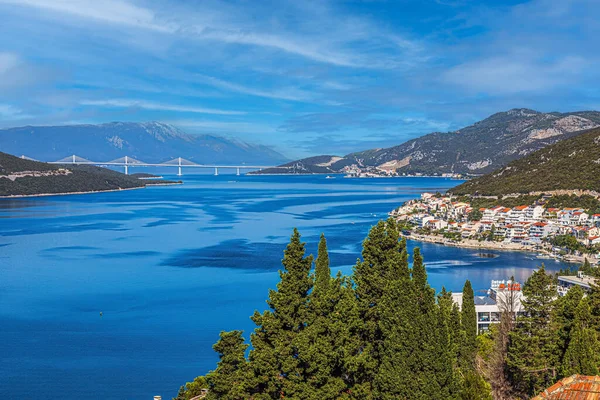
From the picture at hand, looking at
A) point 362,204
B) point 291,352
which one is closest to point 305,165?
point 362,204

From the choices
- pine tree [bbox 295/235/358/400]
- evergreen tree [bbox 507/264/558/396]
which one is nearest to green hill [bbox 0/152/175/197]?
evergreen tree [bbox 507/264/558/396]

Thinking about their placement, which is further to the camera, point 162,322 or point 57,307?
point 57,307

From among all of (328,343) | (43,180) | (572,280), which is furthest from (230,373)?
(43,180)

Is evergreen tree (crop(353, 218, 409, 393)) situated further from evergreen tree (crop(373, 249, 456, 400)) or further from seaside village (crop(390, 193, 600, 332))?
seaside village (crop(390, 193, 600, 332))

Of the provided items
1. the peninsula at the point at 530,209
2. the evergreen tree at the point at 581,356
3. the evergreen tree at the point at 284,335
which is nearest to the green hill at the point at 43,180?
the peninsula at the point at 530,209

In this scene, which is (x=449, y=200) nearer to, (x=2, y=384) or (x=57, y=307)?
(x=57, y=307)

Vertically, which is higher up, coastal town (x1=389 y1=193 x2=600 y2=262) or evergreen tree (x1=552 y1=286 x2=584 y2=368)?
evergreen tree (x1=552 y1=286 x2=584 y2=368)

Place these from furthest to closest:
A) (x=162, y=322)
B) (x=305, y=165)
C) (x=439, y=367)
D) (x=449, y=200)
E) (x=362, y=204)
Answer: (x=305, y=165), (x=362, y=204), (x=449, y=200), (x=162, y=322), (x=439, y=367)
